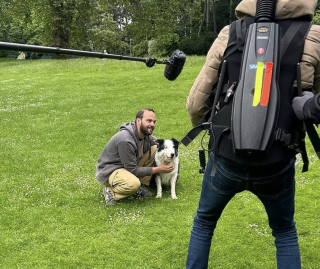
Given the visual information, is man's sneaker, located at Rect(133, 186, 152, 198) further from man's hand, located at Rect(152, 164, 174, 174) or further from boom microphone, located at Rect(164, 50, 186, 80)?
boom microphone, located at Rect(164, 50, 186, 80)

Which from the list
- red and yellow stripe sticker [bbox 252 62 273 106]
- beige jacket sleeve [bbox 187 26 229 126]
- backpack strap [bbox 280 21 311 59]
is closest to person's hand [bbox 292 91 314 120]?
red and yellow stripe sticker [bbox 252 62 273 106]

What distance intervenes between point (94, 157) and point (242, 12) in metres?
7.38

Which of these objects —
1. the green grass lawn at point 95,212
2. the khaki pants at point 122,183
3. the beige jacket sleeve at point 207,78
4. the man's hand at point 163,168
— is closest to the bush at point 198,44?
the green grass lawn at point 95,212

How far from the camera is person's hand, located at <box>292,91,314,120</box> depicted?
275cm

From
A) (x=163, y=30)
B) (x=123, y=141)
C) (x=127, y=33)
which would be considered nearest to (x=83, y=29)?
(x=163, y=30)

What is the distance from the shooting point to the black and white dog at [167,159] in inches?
274

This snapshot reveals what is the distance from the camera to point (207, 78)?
3180 mm

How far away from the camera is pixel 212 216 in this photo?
134 inches

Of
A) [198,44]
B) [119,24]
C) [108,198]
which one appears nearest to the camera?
[108,198]

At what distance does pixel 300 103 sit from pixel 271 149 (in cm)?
37

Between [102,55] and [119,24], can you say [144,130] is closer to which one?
[102,55]

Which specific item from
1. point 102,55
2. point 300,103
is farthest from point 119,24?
point 102,55

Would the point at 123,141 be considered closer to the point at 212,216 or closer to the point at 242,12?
the point at 212,216

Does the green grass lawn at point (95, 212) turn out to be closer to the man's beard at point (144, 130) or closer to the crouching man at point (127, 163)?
the crouching man at point (127, 163)
